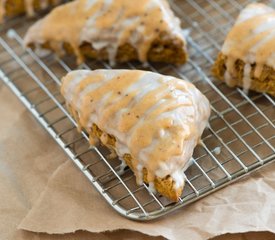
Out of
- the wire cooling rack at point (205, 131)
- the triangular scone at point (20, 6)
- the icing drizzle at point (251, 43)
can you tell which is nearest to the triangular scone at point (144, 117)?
the wire cooling rack at point (205, 131)

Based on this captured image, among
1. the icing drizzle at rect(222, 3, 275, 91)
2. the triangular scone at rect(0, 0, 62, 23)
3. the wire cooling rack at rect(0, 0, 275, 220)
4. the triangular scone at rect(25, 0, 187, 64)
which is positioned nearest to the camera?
the wire cooling rack at rect(0, 0, 275, 220)

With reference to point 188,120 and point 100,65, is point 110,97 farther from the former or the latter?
point 100,65

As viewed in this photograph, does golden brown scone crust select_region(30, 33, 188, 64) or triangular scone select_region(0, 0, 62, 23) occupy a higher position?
triangular scone select_region(0, 0, 62, 23)

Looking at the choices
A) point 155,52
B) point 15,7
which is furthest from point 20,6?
point 155,52

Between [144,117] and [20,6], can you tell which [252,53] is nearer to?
[144,117]

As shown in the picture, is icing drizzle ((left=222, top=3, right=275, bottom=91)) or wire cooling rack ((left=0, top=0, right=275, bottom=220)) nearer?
wire cooling rack ((left=0, top=0, right=275, bottom=220))

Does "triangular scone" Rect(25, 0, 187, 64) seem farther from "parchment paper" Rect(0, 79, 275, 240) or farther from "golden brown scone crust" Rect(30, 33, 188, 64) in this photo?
"parchment paper" Rect(0, 79, 275, 240)

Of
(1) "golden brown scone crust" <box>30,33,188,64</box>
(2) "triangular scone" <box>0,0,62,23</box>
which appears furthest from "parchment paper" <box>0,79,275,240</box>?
(2) "triangular scone" <box>0,0,62,23</box>

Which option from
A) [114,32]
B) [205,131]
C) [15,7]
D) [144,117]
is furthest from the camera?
[15,7]
